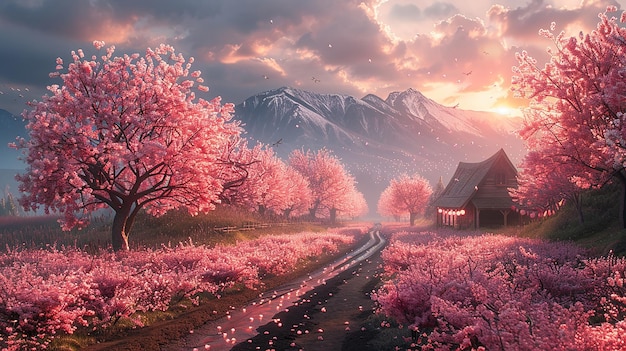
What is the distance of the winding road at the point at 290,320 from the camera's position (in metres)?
12.1

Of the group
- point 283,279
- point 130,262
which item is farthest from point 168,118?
point 283,279

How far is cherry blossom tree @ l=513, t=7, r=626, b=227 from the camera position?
20.3 metres

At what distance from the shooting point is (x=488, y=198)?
171 ft

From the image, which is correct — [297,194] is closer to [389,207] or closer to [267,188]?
[267,188]

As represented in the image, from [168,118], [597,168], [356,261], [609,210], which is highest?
[168,118]

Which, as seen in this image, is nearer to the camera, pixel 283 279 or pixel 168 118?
pixel 168 118

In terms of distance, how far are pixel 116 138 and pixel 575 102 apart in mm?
23157

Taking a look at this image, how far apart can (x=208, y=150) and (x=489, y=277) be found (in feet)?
50.8

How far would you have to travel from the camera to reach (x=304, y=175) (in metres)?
84.4

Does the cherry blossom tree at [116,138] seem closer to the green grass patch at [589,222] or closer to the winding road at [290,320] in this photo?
the winding road at [290,320]

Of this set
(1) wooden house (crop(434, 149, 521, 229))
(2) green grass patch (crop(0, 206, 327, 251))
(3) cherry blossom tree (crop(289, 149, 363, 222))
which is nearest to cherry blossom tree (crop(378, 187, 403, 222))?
(3) cherry blossom tree (crop(289, 149, 363, 222))

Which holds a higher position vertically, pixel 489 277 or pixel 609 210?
pixel 609 210

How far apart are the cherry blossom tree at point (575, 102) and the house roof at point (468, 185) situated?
2854 cm

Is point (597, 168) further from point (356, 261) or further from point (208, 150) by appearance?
point (208, 150)
